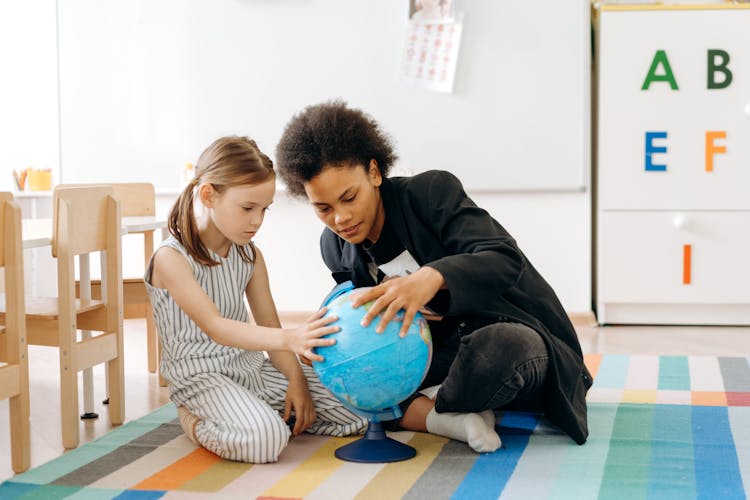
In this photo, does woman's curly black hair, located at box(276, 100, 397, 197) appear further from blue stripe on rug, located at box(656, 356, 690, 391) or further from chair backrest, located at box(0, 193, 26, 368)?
blue stripe on rug, located at box(656, 356, 690, 391)

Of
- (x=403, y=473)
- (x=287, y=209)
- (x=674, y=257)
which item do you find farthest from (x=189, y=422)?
(x=674, y=257)

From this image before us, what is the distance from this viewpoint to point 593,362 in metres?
3.45

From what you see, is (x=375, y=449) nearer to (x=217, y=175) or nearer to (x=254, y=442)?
(x=254, y=442)

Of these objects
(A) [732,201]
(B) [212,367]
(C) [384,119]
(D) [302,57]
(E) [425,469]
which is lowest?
(E) [425,469]

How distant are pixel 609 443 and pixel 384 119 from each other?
2.66m

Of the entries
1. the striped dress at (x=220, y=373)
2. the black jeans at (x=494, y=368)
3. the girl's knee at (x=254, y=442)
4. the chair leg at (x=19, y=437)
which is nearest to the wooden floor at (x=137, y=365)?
the chair leg at (x=19, y=437)

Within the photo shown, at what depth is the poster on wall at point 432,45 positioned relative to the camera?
4.51 meters

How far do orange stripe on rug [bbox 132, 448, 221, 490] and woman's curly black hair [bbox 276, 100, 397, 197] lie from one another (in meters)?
0.65

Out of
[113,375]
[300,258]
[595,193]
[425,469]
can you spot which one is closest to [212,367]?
[113,375]

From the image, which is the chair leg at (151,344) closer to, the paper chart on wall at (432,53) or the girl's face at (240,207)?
the girl's face at (240,207)

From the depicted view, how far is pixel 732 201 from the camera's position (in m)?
4.32

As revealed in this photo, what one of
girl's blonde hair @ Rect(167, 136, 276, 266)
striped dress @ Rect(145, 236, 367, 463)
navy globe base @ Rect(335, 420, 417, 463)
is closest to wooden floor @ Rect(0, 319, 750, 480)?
striped dress @ Rect(145, 236, 367, 463)

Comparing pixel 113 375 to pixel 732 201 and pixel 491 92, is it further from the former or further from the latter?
pixel 732 201

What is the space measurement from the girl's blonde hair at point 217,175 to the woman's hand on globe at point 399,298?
50 cm
